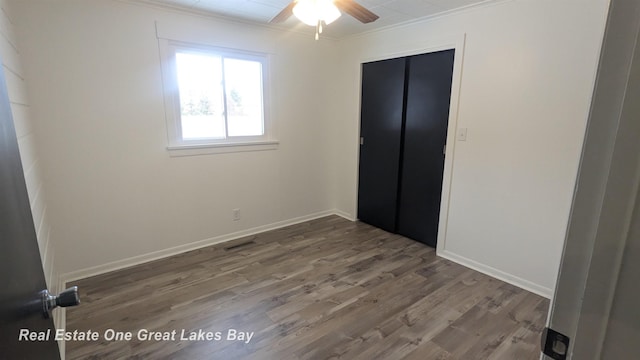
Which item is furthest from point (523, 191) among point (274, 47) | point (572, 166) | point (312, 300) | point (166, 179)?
point (166, 179)

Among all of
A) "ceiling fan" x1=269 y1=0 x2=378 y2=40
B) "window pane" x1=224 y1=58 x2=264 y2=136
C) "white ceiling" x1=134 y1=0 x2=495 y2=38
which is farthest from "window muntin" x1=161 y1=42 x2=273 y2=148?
"ceiling fan" x1=269 y1=0 x2=378 y2=40

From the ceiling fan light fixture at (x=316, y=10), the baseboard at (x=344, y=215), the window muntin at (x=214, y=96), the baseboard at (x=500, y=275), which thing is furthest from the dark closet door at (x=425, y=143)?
the window muntin at (x=214, y=96)

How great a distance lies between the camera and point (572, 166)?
2.29 metres

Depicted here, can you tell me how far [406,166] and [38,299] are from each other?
10.7ft

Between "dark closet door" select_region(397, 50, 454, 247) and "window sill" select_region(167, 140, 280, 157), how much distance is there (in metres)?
1.59

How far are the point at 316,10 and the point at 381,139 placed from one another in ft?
6.86

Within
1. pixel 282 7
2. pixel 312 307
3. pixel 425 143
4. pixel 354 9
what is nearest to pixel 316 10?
pixel 354 9

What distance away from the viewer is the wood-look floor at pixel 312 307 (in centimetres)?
193

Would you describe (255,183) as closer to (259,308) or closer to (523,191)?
(259,308)

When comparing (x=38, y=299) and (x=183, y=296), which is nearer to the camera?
(x=38, y=299)

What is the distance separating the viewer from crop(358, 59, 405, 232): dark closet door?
350 centimetres

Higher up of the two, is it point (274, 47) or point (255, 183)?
point (274, 47)

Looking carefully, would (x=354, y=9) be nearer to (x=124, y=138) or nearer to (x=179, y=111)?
(x=179, y=111)

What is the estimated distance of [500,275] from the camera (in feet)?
9.20
